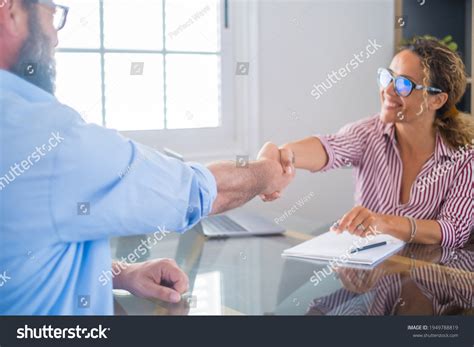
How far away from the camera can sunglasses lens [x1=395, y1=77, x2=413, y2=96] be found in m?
1.27

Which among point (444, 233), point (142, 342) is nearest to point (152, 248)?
point (142, 342)

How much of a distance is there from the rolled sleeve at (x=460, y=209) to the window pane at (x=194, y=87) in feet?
1.62

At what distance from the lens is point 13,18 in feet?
2.27

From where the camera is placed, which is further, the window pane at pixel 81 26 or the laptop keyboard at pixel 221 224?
the laptop keyboard at pixel 221 224

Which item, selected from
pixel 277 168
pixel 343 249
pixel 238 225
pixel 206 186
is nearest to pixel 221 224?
pixel 238 225

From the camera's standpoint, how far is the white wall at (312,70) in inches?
46.0

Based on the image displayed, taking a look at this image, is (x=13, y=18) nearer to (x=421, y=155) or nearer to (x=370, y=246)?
(x=370, y=246)

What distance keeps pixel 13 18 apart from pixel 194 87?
0.51m

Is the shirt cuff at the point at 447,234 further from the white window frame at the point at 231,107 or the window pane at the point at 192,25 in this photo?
the window pane at the point at 192,25

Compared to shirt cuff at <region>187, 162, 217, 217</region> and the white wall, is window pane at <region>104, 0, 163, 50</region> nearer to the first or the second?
the white wall

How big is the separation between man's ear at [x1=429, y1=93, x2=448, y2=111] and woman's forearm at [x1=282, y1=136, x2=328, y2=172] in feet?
0.87

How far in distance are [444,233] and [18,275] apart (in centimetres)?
81

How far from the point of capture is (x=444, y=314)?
82 centimetres

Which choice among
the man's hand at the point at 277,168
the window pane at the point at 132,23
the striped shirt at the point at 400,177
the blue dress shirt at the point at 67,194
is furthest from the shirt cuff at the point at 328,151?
the blue dress shirt at the point at 67,194
